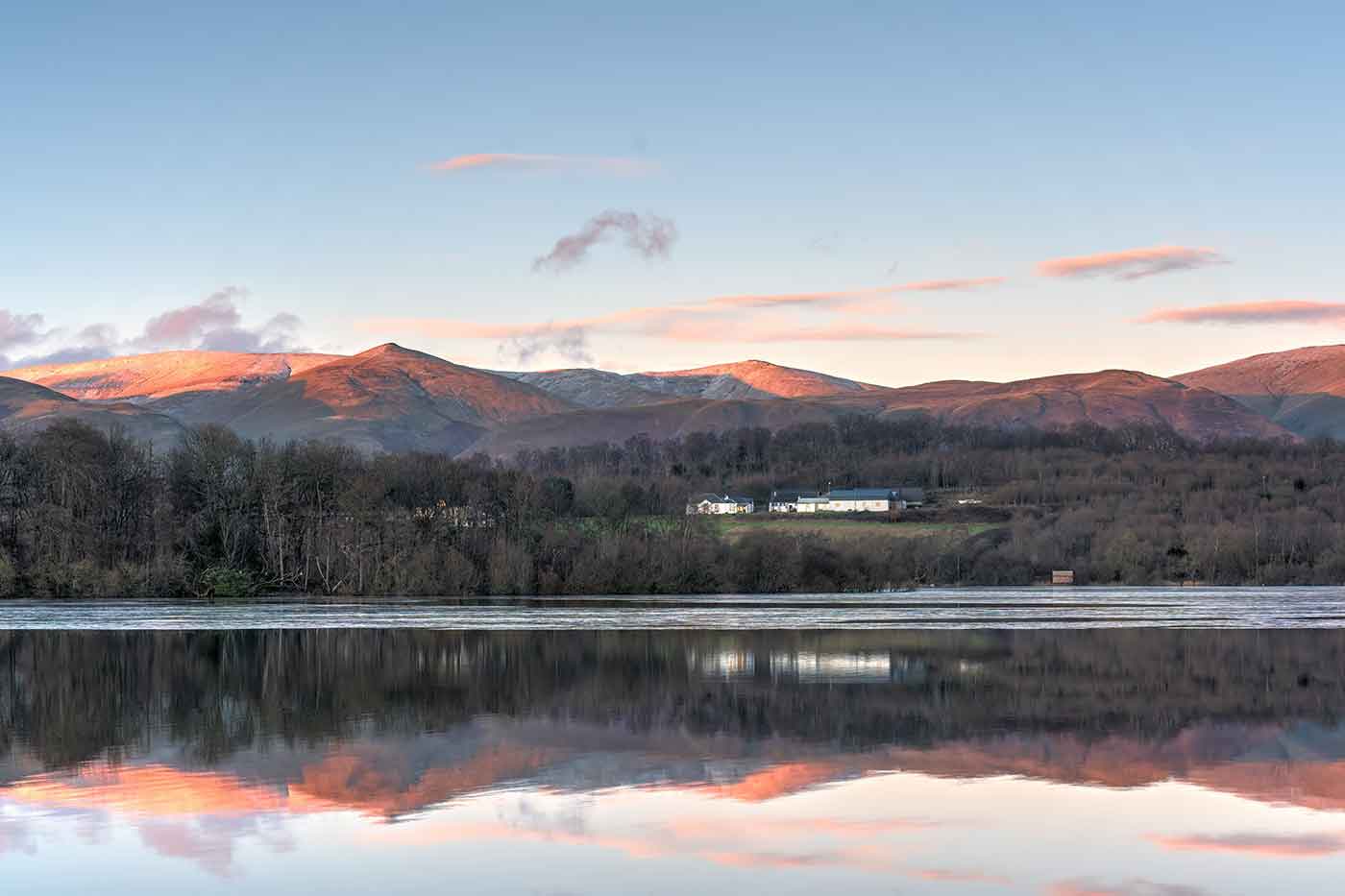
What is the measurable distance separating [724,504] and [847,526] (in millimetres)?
30841

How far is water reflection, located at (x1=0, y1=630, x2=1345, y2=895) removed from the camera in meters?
16.3

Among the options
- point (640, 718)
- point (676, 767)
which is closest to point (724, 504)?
point (640, 718)

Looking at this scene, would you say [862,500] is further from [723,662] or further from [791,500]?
[723,662]

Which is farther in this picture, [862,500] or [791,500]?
[791,500]

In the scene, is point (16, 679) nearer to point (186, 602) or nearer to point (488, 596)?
point (186, 602)

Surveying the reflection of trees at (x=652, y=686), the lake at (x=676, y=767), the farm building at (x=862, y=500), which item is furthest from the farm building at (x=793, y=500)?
the lake at (x=676, y=767)

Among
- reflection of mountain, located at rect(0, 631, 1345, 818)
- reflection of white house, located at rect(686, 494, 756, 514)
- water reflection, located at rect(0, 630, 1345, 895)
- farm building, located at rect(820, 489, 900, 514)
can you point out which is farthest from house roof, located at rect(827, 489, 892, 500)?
water reflection, located at rect(0, 630, 1345, 895)

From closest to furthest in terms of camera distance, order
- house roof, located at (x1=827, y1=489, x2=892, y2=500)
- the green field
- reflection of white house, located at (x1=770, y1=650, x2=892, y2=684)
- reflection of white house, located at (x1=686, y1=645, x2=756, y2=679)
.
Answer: reflection of white house, located at (x1=770, y1=650, x2=892, y2=684) < reflection of white house, located at (x1=686, y1=645, x2=756, y2=679) < the green field < house roof, located at (x1=827, y1=489, x2=892, y2=500)

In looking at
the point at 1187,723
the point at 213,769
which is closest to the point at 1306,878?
the point at 1187,723

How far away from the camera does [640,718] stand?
28.8 metres

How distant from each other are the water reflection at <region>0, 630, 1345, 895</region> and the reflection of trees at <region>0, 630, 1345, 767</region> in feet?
0.55

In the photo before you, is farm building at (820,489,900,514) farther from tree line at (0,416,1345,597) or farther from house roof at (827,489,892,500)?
tree line at (0,416,1345,597)

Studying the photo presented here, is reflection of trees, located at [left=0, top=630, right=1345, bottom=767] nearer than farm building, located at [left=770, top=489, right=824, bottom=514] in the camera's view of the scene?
Yes

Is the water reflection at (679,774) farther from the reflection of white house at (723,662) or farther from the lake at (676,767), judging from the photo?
the reflection of white house at (723,662)
